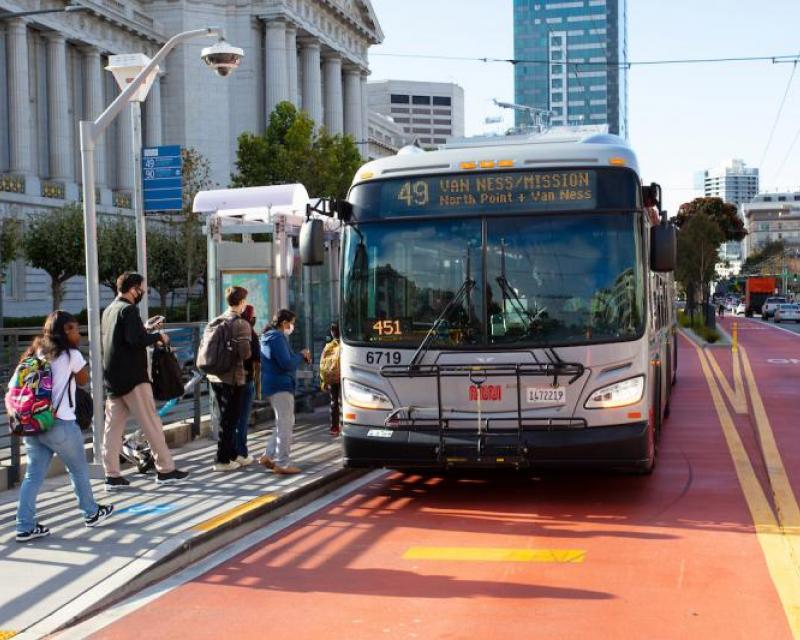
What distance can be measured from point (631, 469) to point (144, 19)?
207 feet

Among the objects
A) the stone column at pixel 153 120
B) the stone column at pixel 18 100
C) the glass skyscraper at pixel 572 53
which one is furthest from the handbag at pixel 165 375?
the glass skyscraper at pixel 572 53

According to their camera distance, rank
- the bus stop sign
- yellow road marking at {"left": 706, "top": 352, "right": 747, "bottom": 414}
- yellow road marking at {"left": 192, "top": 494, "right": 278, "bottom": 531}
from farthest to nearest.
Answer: yellow road marking at {"left": 706, "top": 352, "right": 747, "bottom": 414}
the bus stop sign
yellow road marking at {"left": 192, "top": 494, "right": 278, "bottom": 531}

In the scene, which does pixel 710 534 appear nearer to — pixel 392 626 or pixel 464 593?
pixel 464 593

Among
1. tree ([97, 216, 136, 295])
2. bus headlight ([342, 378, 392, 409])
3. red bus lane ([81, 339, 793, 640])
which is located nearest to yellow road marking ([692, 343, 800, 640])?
red bus lane ([81, 339, 793, 640])

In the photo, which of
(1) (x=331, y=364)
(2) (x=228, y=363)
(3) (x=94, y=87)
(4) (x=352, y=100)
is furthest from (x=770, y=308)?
(2) (x=228, y=363)

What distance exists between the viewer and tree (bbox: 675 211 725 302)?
58781 millimetres

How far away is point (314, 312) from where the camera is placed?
54.6ft

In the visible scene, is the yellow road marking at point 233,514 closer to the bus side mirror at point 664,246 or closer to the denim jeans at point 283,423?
the denim jeans at point 283,423

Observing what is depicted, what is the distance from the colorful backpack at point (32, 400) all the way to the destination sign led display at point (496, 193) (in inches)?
123

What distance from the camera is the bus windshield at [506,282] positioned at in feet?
30.0

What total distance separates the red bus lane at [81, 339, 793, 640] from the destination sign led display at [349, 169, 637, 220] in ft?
8.23

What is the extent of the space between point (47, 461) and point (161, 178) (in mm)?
7102

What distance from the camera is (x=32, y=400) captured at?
783 centimetres

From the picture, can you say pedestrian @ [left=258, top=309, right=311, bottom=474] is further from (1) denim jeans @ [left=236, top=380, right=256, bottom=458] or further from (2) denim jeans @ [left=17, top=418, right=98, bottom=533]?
(2) denim jeans @ [left=17, top=418, right=98, bottom=533]
